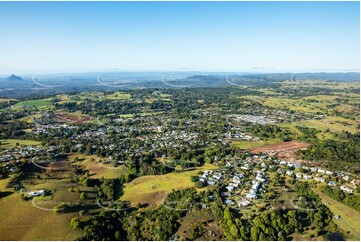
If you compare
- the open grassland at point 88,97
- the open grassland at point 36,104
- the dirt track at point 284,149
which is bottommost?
the dirt track at point 284,149

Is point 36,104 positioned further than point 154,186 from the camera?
Yes

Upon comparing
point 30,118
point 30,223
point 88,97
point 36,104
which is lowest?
point 30,223

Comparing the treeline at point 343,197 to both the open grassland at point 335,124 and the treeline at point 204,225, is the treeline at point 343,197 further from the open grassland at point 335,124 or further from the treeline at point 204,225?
the open grassland at point 335,124

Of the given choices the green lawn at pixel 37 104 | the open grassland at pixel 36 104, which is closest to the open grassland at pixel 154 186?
the open grassland at pixel 36 104

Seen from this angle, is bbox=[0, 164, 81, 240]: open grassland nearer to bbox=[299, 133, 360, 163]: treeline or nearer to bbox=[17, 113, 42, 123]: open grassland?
bbox=[299, 133, 360, 163]: treeline

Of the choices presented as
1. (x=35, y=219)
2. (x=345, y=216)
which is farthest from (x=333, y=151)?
(x=35, y=219)

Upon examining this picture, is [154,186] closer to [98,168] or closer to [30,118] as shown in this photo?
[98,168]

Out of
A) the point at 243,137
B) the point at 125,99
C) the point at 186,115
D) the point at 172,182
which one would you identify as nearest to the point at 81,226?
the point at 172,182
